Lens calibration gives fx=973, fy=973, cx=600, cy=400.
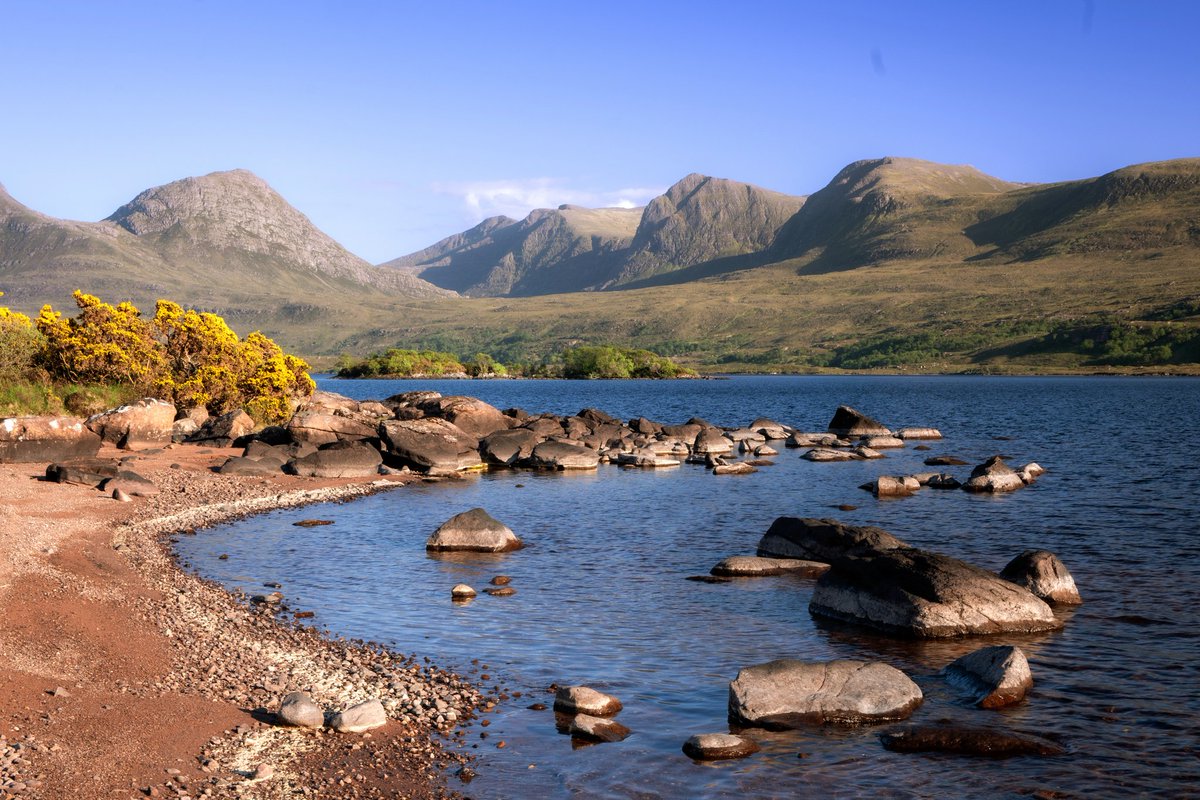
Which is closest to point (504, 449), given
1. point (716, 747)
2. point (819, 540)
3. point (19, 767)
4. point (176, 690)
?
point (819, 540)

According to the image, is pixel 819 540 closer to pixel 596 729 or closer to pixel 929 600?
pixel 929 600

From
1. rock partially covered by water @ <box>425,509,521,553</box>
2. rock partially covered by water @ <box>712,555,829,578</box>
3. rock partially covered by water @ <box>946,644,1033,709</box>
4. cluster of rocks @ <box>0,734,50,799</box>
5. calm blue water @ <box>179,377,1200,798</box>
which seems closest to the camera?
cluster of rocks @ <box>0,734,50,799</box>

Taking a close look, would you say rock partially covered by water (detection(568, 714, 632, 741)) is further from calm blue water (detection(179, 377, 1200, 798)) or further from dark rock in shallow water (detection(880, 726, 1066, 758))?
dark rock in shallow water (detection(880, 726, 1066, 758))

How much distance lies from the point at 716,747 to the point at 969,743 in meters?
3.87

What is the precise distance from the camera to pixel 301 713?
48.1ft

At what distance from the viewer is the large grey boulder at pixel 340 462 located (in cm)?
4719

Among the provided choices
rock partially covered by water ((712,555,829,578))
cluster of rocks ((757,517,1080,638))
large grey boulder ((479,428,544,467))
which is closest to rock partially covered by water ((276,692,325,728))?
cluster of rocks ((757,517,1080,638))

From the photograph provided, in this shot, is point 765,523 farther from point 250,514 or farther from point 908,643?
point 250,514

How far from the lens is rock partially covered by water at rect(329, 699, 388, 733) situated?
1461cm

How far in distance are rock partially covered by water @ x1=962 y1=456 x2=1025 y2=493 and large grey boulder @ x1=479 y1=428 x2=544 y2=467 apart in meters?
24.4

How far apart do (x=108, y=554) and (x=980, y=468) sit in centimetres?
3714

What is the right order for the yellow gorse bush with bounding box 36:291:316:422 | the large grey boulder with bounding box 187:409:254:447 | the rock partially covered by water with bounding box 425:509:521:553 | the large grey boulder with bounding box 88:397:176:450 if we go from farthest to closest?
the yellow gorse bush with bounding box 36:291:316:422, the large grey boulder with bounding box 187:409:254:447, the large grey boulder with bounding box 88:397:176:450, the rock partially covered by water with bounding box 425:509:521:553

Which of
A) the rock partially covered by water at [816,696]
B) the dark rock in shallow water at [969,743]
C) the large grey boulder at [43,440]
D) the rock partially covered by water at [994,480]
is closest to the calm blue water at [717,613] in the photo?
the dark rock in shallow water at [969,743]

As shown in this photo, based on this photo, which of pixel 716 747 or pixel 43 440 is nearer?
pixel 716 747
